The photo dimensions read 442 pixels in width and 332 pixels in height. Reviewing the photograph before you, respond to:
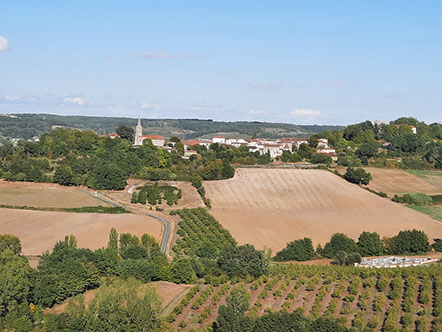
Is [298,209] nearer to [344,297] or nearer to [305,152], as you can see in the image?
[305,152]

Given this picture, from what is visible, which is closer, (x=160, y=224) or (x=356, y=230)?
(x=160, y=224)

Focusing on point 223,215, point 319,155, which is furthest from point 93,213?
point 319,155

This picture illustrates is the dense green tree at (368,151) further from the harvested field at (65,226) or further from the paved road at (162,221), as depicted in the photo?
the harvested field at (65,226)

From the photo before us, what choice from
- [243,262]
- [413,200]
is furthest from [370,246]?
[413,200]

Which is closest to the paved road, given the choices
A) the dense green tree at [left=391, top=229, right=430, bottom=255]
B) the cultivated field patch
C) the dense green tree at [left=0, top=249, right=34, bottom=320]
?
the cultivated field patch

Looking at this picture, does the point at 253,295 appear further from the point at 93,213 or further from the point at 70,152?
the point at 70,152

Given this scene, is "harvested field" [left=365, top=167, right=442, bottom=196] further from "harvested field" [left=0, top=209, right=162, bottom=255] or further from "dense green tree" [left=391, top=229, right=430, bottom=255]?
"harvested field" [left=0, top=209, right=162, bottom=255]

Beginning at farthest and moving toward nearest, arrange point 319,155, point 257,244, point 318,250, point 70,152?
point 319,155, point 70,152, point 257,244, point 318,250
